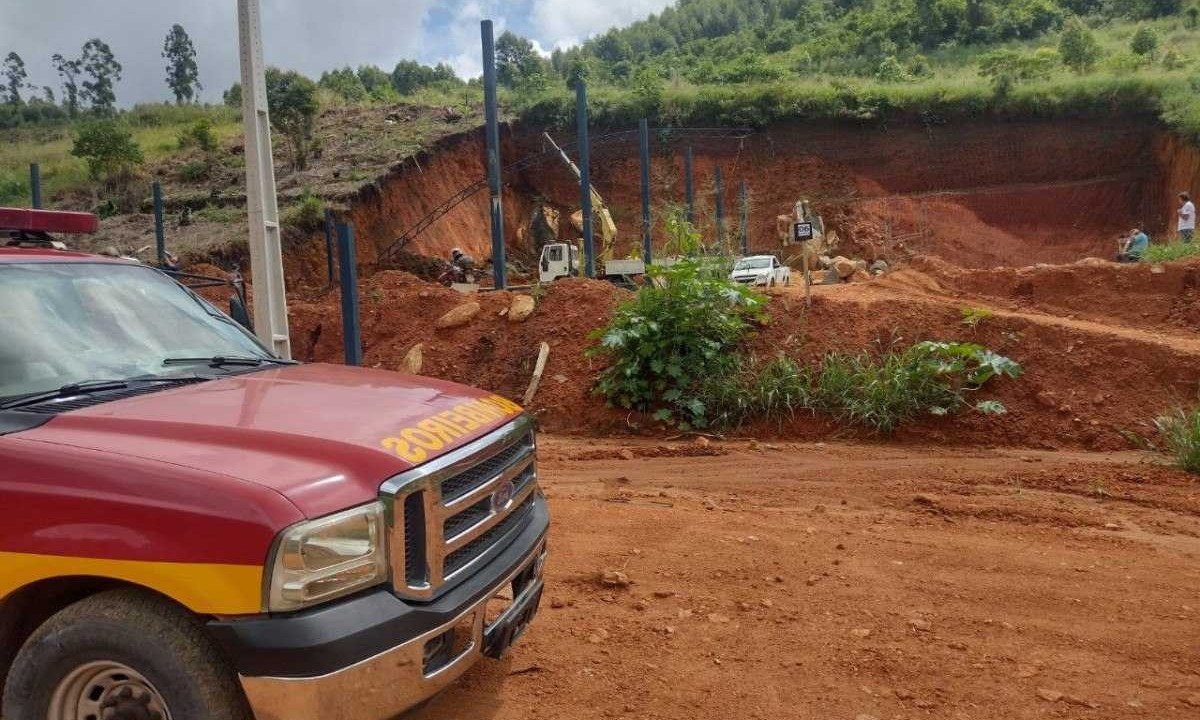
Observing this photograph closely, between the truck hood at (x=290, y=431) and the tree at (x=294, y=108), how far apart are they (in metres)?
26.9

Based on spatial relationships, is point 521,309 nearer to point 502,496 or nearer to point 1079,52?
point 502,496

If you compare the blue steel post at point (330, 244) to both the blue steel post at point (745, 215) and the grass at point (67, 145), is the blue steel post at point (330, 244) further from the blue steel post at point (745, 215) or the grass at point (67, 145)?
the grass at point (67, 145)

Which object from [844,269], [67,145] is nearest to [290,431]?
[844,269]

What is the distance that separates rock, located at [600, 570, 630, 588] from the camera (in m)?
4.66

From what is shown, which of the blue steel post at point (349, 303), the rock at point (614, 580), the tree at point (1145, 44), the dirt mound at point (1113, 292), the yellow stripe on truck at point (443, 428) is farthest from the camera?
the tree at point (1145, 44)

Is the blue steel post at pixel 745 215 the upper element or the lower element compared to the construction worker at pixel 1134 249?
upper

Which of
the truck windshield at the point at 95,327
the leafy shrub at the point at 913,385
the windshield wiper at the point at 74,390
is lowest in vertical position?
the leafy shrub at the point at 913,385

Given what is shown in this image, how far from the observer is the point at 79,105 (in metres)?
55.2

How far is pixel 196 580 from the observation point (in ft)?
7.73

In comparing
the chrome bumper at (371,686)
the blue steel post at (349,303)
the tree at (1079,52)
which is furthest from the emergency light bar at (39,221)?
the tree at (1079,52)

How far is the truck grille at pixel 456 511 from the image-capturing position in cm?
260

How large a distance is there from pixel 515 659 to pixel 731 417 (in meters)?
6.07

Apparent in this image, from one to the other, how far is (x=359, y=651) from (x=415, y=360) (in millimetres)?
10091

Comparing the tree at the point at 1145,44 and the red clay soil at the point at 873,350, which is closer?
the red clay soil at the point at 873,350
